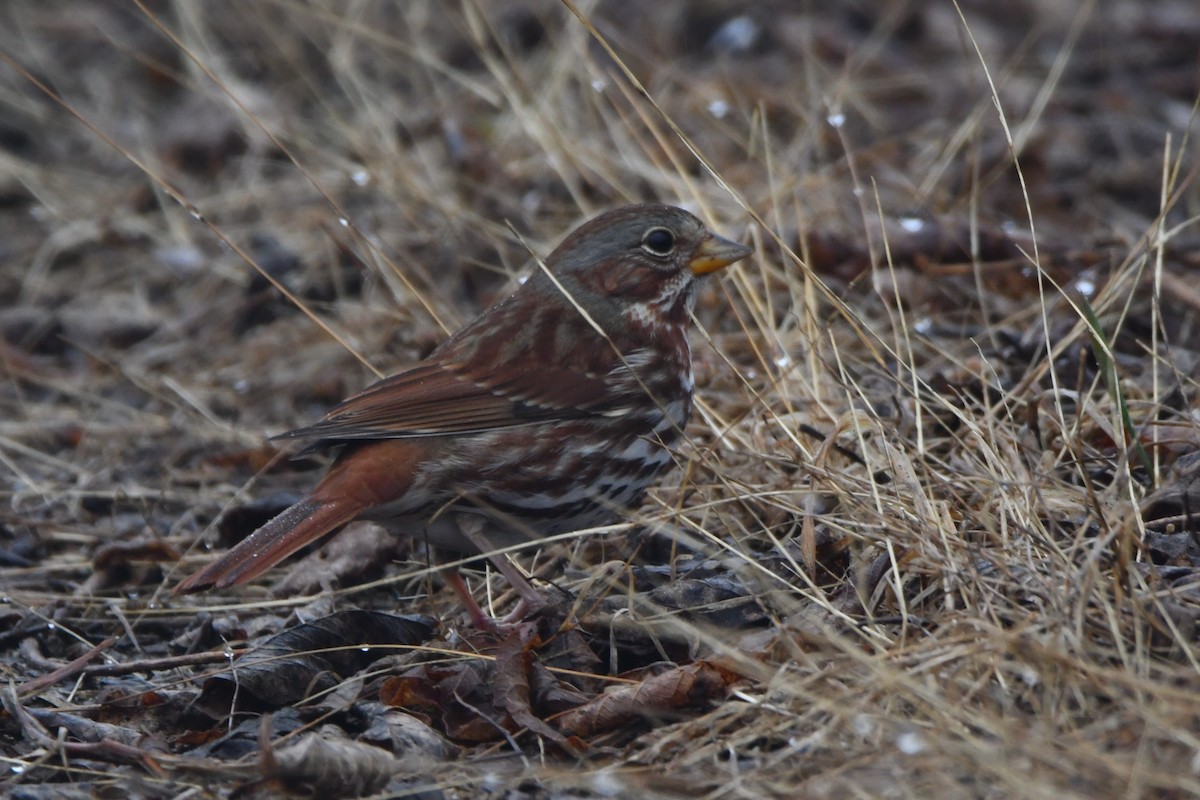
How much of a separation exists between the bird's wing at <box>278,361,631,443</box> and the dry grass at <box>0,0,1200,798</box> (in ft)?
1.11

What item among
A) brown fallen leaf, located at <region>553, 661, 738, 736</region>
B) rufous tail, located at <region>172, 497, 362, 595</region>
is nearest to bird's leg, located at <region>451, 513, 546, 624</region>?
rufous tail, located at <region>172, 497, 362, 595</region>

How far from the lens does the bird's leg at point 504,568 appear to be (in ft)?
13.6

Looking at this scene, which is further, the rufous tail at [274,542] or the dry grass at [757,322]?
the rufous tail at [274,542]

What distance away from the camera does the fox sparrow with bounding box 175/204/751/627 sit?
410cm

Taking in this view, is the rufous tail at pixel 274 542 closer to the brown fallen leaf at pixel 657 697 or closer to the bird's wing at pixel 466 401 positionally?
the bird's wing at pixel 466 401

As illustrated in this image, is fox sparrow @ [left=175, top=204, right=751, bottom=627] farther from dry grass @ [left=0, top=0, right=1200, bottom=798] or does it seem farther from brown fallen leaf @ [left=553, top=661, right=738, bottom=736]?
brown fallen leaf @ [left=553, top=661, right=738, bottom=736]

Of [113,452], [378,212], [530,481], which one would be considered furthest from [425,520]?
[378,212]

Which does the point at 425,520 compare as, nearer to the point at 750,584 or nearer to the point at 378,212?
the point at 750,584

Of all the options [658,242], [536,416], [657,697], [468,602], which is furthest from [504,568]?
[658,242]

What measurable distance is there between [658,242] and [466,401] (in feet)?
2.65

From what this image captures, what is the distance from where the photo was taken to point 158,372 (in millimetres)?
6469

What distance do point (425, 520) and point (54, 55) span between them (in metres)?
6.67

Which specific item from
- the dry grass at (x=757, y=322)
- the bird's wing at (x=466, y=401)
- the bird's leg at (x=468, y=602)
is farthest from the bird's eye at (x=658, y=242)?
the bird's leg at (x=468, y=602)

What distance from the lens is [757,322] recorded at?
478cm
